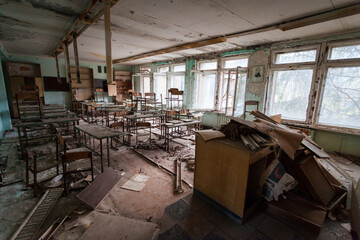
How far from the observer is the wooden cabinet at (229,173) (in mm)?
1349

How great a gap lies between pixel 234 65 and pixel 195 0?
369 centimetres

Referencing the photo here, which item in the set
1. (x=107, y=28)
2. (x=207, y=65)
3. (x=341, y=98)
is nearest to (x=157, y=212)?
(x=107, y=28)

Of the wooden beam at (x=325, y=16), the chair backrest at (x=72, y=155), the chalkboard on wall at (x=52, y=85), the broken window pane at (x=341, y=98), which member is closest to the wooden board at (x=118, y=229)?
the chair backrest at (x=72, y=155)

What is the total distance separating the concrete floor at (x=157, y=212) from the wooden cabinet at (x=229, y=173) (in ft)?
0.42

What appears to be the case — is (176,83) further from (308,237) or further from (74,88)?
(308,237)

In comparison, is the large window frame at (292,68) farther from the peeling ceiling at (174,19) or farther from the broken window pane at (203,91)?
the broken window pane at (203,91)

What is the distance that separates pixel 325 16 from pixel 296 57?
1.71 meters

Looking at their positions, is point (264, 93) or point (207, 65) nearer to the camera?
point (264, 93)

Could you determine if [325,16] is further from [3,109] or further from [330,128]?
[3,109]

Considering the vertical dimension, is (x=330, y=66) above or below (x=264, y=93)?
above

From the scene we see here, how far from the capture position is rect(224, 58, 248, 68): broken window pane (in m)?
5.42

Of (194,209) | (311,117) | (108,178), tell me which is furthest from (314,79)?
(108,178)

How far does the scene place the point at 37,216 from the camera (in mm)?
1842

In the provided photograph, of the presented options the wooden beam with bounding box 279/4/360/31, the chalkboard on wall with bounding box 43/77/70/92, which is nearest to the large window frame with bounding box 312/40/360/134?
the wooden beam with bounding box 279/4/360/31
